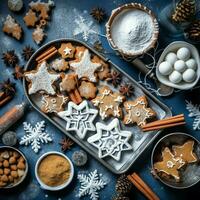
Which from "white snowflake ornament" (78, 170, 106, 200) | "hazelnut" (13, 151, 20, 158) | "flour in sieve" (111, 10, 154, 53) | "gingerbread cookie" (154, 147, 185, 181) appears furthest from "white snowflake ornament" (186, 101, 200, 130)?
"hazelnut" (13, 151, 20, 158)

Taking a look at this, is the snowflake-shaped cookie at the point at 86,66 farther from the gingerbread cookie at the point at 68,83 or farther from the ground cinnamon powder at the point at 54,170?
the ground cinnamon powder at the point at 54,170

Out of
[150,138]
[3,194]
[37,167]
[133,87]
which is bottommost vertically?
[3,194]

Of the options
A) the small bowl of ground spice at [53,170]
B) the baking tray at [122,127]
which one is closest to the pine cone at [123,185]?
the baking tray at [122,127]

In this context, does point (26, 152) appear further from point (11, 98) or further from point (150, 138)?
point (150, 138)

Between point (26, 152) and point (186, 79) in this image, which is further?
point (26, 152)

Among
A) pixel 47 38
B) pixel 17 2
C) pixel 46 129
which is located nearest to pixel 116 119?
pixel 46 129

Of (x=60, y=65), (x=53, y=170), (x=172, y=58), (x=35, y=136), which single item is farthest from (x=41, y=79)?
(x=172, y=58)

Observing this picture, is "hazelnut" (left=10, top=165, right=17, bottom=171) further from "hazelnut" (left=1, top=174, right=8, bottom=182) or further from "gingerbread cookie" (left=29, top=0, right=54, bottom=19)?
"gingerbread cookie" (left=29, top=0, right=54, bottom=19)
